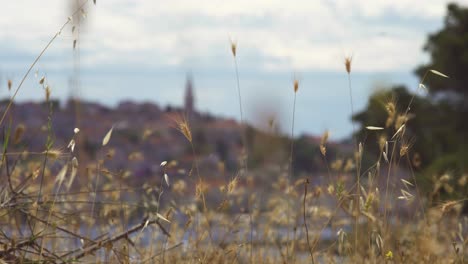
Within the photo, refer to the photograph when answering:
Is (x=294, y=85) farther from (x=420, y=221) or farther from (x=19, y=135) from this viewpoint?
(x=420, y=221)

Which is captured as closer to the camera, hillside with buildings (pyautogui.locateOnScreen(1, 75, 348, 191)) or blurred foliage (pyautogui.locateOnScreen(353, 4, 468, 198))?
blurred foliage (pyautogui.locateOnScreen(353, 4, 468, 198))

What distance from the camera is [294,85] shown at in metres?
2.76

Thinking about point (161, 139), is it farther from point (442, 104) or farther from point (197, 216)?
point (197, 216)

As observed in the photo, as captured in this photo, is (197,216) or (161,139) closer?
(197,216)

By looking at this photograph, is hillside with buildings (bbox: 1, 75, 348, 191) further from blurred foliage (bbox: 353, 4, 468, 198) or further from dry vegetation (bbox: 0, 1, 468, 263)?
dry vegetation (bbox: 0, 1, 468, 263)

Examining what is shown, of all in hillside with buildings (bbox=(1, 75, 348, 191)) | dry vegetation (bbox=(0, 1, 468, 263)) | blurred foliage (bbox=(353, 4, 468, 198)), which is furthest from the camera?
hillside with buildings (bbox=(1, 75, 348, 191))

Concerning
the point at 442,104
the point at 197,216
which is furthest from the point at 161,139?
the point at 197,216

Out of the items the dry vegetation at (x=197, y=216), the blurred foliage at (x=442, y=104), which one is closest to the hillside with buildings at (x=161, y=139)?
the blurred foliage at (x=442, y=104)

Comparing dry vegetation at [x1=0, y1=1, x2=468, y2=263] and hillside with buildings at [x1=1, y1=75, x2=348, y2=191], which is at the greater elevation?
dry vegetation at [x1=0, y1=1, x2=468, y2=263]

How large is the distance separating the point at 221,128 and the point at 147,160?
4.18 metres

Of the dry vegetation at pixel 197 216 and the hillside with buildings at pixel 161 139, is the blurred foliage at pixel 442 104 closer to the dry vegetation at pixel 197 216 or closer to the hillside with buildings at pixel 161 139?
the hillside with buildings at pixel 161 139

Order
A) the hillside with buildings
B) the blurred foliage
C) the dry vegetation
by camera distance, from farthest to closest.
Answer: the hillside with buildings, the blurred foliage, the dry vegetation

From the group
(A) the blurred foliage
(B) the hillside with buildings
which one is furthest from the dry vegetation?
(B) the hillside with buildings

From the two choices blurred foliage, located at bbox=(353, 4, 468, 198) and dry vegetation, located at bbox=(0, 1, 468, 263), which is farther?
blurred foliage, located at bbox=(353, 4, 468, 198)
